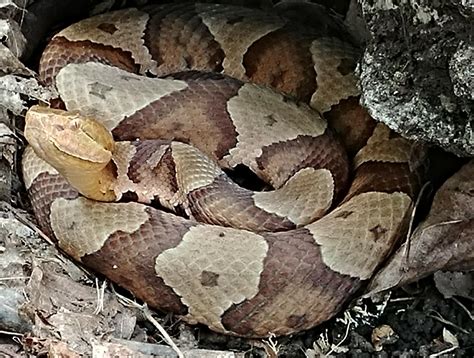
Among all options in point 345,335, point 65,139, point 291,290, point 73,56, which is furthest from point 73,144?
point 345,335

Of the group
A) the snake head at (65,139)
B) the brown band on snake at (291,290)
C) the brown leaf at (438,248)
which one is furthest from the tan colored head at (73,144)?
the brown leaf at (438,248)

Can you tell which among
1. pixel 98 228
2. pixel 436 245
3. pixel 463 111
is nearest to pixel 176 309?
pixel 98 228

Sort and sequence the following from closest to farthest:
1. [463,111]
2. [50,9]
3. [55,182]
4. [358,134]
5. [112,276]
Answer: [463,111] < [112,276] < [55,182] < [358,134] < [50,9]

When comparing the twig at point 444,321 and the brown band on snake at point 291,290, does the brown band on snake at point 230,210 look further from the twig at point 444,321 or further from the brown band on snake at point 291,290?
the twig at point 444,321

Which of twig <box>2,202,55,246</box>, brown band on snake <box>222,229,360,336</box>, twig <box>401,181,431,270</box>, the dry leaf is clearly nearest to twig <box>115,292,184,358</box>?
brown band on snake <box>222,229,360,336</box>

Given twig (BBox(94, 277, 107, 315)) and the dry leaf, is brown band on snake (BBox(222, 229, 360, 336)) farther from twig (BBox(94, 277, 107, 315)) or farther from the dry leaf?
twig (BBox(94, 277, 107, 315))

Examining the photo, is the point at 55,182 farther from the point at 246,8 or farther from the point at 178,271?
the point at 246,8

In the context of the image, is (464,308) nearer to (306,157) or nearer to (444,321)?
(444,321)
